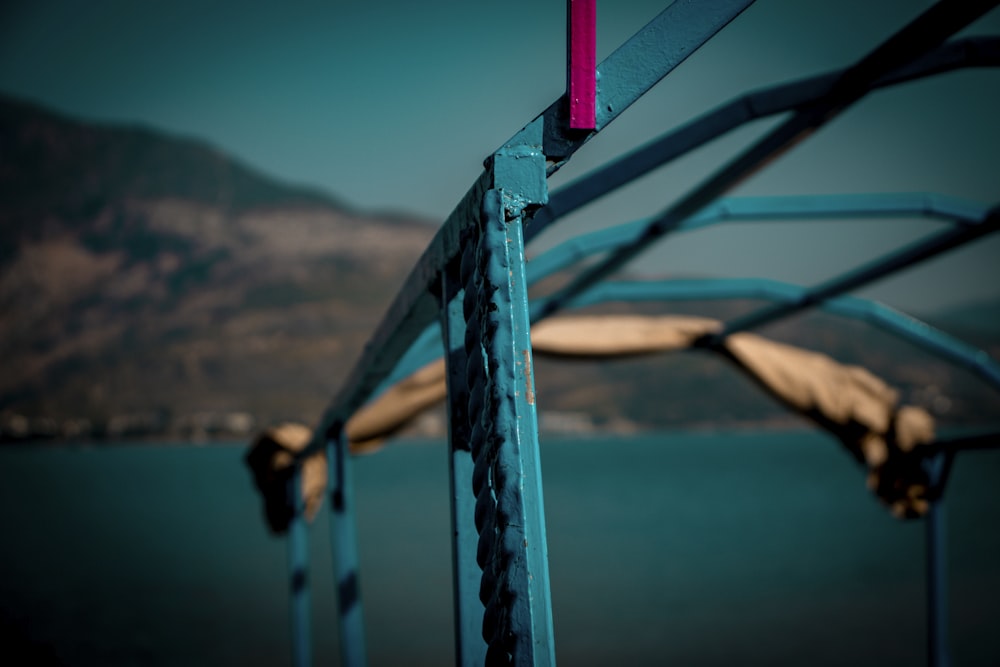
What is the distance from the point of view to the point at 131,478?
95812mm

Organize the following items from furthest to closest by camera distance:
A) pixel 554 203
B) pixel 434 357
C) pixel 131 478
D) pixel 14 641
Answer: pixel 131 478 < pixel 14 641 < pixel 434 357 < pixel 554 203

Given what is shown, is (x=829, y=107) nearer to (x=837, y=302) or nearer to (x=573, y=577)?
(x=837, y=302)

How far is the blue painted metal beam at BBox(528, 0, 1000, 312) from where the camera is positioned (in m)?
2.21

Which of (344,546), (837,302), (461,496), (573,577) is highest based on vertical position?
(837,302)

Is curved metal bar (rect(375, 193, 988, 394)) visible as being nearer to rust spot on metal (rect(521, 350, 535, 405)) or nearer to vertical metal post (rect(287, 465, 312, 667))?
vertical metal post (rect(287, 465, 312, 667))

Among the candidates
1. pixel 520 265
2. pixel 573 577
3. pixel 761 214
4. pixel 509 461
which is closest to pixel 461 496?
pixel 509 461

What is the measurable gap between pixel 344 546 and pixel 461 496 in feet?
7.59

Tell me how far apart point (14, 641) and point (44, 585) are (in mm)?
16882

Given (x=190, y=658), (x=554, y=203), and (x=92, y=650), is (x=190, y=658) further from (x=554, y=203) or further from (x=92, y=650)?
(x=554, y=203)

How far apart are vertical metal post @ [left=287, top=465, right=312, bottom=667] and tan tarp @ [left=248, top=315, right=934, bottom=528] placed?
0.09 meters

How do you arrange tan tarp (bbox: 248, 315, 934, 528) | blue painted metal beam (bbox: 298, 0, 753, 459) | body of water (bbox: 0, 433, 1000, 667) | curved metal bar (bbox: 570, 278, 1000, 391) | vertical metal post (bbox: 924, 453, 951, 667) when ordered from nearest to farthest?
blue painted metal beam (bbox: 298, 0, 753, 459)
vertical metal post (bbox: 924, 453, 951, 667)
curved metal bar (bbox: 570, 278, 1000, 391)
tan tarp (bbox: 248, 315, 934, 528)
body of water (bbox: 0, 433, 1000, 667)

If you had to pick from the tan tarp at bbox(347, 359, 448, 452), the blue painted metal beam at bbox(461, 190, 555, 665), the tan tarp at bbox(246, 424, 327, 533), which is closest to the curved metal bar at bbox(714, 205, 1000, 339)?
the tan tarp at bbox(347, 359, 448, 452)

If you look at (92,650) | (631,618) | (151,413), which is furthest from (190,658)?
(151,413)

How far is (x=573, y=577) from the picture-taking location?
3325 centimetres
